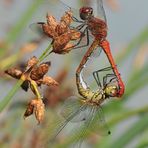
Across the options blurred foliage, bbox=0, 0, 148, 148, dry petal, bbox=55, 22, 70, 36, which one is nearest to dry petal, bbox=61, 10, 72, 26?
dry petal, bbox=55, 22, 70, 36

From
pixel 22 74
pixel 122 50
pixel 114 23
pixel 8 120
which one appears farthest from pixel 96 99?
pixel 114 23

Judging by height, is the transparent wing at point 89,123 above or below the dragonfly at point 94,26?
below

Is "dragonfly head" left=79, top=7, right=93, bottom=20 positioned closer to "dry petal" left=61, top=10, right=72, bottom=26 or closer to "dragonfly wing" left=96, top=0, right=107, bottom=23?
"dragonfly wing" left=96, top=0, right=107, bottom=23

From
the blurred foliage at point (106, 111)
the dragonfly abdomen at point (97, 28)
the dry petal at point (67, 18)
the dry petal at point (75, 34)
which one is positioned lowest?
the blurred foliage at point (106, 111)

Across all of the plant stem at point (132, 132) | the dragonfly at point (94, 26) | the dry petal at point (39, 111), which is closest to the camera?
the dry petal at point (39, 111)

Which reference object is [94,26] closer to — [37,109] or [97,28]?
[97,28]

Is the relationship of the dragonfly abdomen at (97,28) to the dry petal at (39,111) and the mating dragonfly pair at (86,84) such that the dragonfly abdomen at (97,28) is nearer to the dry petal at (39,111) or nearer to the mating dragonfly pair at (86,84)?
the mating dragonfly pair at (86,84)

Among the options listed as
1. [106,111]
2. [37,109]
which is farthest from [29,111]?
[106,111]

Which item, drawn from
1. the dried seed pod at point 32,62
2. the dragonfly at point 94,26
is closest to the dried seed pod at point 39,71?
the dried seed pod at point 32,62
